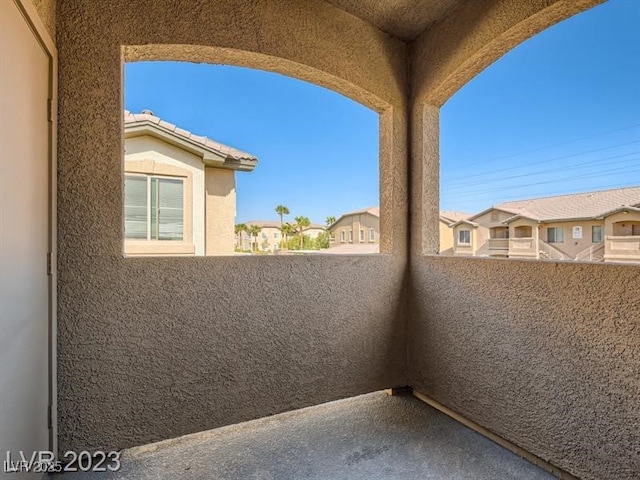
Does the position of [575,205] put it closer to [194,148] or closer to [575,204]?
[575,204]

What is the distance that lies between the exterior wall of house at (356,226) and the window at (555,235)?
1.20 metres

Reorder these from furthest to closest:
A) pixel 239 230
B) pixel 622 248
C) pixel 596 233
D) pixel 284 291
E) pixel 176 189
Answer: pixel 176 189
pixel 239 230
pixel 284 291
pixel 596 233
pixel 622 248

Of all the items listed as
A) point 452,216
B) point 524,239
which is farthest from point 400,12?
point 524,239

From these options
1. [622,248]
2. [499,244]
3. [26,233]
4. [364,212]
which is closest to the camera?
[26,233]

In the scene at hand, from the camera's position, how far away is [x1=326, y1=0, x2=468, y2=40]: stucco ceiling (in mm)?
2289

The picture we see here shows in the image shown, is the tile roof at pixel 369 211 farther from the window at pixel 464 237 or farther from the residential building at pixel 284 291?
the window at pixel 464 237

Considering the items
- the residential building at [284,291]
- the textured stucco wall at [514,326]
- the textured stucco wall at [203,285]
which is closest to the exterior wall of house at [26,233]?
the residential building at [284,291]

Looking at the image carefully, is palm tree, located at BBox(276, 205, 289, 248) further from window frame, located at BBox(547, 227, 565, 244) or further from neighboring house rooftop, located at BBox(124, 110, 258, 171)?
window frame, located at BBox(547, 227, 565, 244)

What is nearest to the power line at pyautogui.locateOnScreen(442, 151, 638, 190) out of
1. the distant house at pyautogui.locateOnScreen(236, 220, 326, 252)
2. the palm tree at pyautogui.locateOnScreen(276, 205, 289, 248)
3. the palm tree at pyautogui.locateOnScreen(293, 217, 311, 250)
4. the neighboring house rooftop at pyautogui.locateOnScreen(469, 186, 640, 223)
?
the neighboring house rooftop at pyautogui.locateOnScreen(469, 186, 640, 223)

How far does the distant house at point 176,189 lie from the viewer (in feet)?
7.59

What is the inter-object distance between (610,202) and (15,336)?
2.76m

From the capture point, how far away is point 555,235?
1851mm

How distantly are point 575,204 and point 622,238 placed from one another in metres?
0.28

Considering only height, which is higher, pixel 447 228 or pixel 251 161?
pixel 251 161
